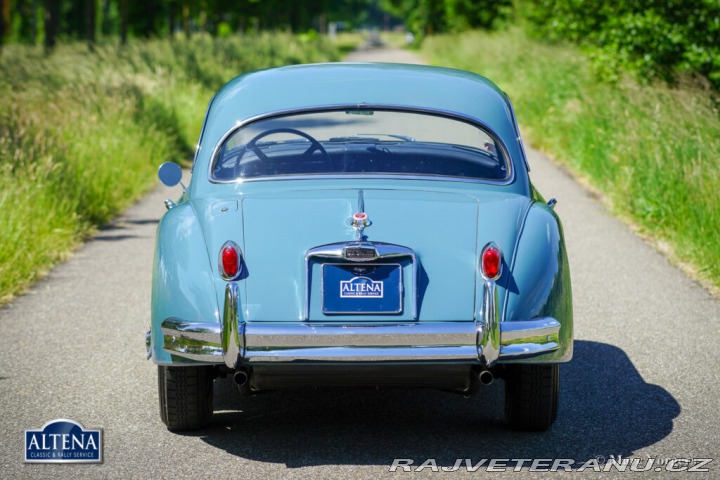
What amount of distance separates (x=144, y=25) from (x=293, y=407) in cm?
5109

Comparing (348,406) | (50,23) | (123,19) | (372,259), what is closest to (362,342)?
(372,259)

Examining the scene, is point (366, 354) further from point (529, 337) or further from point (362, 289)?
point (529, 337)

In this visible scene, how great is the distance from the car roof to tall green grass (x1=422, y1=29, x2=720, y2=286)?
3549 millimetres

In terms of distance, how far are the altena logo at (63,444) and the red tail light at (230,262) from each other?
1.00 m

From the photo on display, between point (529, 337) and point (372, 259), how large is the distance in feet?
2.39

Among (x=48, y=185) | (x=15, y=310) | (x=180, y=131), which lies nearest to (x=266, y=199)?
(x=15, y=310)

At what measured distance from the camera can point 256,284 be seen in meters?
4.48

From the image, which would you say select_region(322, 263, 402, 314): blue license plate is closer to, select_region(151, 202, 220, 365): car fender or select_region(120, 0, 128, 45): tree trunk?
select_region(151, 202, 220, 365): car fender

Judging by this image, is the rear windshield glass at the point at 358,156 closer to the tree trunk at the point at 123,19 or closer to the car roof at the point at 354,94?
the car roof at the point at 354,94

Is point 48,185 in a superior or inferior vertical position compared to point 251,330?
inferior

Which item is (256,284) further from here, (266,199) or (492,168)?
(492,168)

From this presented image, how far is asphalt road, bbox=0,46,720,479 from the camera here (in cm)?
468

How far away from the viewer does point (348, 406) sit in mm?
5504

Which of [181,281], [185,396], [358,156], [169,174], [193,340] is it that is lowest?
[185,396]
